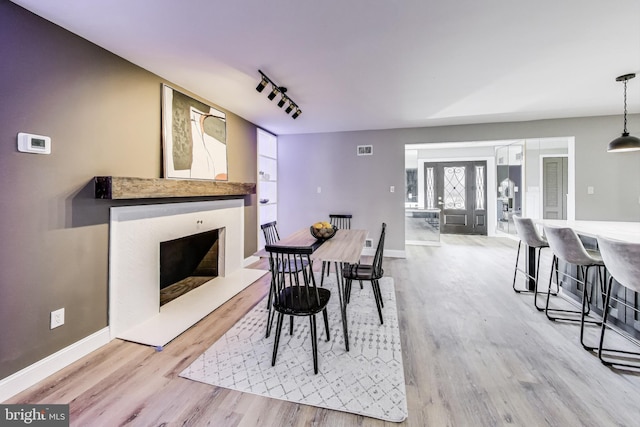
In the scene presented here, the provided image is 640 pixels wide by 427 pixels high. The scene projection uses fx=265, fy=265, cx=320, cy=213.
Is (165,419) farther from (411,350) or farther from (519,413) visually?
(519,413)

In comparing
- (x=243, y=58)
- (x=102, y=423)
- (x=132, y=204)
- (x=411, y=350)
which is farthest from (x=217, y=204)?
(x=411, y=350)

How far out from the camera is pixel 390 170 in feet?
16.3

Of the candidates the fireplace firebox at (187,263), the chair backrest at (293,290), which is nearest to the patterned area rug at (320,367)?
the chair backrest at (293,290)

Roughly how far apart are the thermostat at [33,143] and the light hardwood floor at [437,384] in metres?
1.51

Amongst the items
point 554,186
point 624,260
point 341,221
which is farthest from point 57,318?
point 554,186

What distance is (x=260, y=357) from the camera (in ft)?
6.50

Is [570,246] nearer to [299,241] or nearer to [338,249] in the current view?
[338,249]

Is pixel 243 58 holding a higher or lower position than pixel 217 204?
higher

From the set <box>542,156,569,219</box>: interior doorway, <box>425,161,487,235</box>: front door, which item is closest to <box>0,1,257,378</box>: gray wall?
<box>425,161,487,235</box>: front door

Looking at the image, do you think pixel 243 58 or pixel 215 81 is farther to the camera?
pixel 215 81

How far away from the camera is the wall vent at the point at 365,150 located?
5059mm

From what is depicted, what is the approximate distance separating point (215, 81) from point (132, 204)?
1.52 meters

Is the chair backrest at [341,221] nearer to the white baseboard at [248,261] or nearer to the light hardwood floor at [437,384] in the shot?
the white baseboard at [248,261]

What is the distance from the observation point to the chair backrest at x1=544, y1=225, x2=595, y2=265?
88.0 inches
